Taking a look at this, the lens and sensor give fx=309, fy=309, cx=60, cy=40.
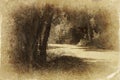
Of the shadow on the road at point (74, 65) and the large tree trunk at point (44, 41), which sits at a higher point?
the large tree trunk at point (44, 41)

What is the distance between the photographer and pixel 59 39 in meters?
2.65

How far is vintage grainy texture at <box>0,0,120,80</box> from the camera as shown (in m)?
2.60

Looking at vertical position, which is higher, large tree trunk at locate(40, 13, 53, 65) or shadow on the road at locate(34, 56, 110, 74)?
large tree trunk at locate(40, 13, 53, 65)

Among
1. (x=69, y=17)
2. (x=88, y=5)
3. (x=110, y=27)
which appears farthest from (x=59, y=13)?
(x=110, y=27)

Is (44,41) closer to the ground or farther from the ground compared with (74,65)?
farther from the ground

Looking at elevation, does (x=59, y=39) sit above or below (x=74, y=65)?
above

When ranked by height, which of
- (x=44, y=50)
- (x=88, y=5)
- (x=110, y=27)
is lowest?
(x=44, y=50)

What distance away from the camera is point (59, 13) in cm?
266

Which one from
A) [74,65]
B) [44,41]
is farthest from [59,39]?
[74,65]

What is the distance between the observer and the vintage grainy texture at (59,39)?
2602mm

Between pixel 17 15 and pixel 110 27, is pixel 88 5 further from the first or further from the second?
pixel 17 15

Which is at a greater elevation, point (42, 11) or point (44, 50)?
point (42, 11)

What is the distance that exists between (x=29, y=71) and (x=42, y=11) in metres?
0.52

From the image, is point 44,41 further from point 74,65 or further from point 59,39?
point 74,65
